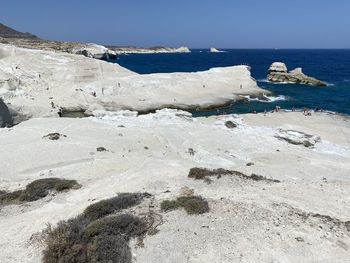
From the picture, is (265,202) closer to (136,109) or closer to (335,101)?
(136,109)

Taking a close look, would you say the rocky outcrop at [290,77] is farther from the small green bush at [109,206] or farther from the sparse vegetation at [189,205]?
A: the small green bush at [109,206]

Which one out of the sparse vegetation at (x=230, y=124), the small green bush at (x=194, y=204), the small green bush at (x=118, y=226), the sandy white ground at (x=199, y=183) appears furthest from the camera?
the sparse vegetation at (x=230, y=124)

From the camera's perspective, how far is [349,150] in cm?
3769

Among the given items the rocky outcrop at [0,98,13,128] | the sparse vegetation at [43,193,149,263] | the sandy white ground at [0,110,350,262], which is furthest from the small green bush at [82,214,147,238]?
the rocky outcrop at [0,98,13,128]

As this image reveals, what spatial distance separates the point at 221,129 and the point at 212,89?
2850 cm

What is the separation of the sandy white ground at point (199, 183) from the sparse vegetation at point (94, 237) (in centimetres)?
61

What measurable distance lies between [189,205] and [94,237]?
4049mm

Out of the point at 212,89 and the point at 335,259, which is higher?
the point at 335,259

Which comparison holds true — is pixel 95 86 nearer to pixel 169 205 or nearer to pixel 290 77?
pixel 290 77

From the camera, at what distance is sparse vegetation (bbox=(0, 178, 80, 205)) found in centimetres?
1917

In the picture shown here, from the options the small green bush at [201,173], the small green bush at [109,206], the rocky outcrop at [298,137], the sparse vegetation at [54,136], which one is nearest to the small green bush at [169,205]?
the small green bush at [109,206]

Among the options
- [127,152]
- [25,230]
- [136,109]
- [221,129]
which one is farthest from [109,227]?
[136,109]

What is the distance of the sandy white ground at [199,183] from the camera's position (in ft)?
42.8

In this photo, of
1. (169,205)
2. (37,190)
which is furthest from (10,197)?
(169,205)
